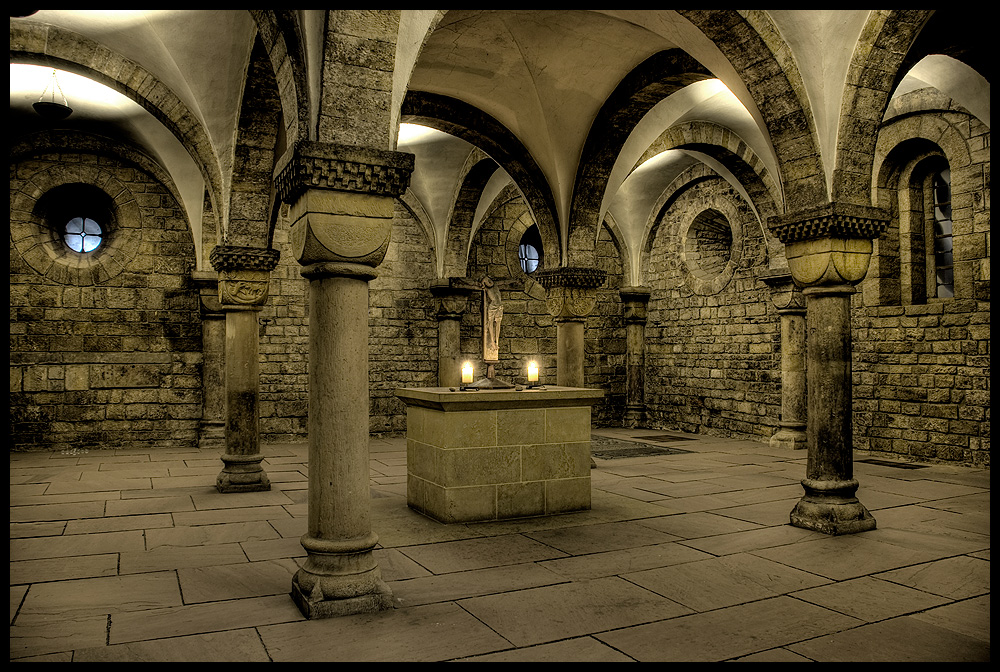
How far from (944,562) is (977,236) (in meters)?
4.86

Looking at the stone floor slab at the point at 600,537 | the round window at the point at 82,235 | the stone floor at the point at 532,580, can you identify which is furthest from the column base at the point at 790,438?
the round window at the point at 82,235

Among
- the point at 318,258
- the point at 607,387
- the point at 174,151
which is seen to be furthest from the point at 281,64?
the point at 607,387

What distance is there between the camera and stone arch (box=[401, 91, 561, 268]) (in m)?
8.33

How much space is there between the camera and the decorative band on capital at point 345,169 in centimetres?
347

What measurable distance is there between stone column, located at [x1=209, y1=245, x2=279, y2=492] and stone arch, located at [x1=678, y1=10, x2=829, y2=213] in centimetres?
407

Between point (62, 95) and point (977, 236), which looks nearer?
point (977, 236)

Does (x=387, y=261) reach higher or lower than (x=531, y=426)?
higher

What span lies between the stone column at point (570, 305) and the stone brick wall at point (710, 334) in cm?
357

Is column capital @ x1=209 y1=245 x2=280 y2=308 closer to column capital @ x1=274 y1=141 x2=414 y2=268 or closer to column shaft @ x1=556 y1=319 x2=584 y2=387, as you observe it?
column capital @ x1=274 y1=141 x2=414 y2=268

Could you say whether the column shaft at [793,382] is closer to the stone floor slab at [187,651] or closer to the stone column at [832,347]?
the stone column at [832,347]

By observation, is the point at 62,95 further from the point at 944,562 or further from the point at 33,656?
the point at 944,562
